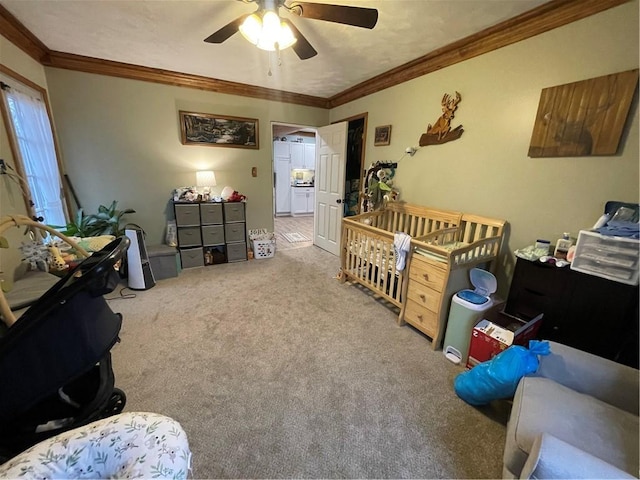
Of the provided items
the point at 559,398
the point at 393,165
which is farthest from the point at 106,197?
the point at 559,398

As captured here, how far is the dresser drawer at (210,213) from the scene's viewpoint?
3.46 meters

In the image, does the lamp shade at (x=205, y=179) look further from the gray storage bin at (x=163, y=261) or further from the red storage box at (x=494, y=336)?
the red storage box at (x=494, y=336)

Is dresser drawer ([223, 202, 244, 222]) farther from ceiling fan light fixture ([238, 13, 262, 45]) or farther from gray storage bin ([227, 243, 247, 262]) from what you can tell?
ceiling fan light fixture ([238, 13, 262, 45])

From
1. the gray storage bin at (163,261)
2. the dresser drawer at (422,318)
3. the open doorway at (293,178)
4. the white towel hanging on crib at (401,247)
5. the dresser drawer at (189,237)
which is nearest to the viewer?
the dresser drawer at (422,318)

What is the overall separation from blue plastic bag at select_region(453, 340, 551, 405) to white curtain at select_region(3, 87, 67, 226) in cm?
395

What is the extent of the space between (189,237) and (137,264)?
0.75m

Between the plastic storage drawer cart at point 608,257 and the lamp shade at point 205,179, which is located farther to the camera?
the lamp shade at point 205,179

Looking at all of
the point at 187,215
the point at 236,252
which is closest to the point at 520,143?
the point at 236,252

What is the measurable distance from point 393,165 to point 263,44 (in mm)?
1953

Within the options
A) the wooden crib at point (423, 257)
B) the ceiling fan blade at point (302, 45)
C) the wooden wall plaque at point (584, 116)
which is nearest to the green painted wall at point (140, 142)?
the ceiling fan blade at point (302, 45)

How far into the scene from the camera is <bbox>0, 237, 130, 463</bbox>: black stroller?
869 mm

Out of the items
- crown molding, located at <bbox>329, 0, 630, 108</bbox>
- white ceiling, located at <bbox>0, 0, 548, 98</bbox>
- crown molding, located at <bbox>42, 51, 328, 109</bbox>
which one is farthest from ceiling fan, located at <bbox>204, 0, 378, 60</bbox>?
crown molding, located at <bbox>42, 51, 328, 109</bbox>

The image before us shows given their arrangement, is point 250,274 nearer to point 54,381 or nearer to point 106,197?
point 106,197

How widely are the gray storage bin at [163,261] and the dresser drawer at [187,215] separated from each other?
37 cm
